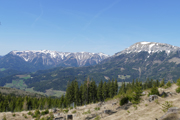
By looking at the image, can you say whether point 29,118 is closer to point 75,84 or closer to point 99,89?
point 75,84

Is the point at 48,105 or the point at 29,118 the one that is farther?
the point at 48,105

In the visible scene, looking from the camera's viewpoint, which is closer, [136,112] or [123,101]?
[136,112]

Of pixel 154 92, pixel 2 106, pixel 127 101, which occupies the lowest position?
pixel 2 106

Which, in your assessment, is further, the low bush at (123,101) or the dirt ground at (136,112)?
the low bush at (123,101)

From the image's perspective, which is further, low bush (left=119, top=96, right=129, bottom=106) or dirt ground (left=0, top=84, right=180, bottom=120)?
low bush (left=119, top=96, right=129, bottom=106)

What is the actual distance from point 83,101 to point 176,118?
9239cm

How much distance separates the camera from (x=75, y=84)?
10100 cm

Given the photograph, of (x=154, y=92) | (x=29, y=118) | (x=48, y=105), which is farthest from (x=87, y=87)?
(x=154, y=92)

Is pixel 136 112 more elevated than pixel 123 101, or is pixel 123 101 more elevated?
pixel 136 112

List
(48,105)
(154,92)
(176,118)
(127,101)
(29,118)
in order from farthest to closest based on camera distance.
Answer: (48,105)
(29,118)
(127,101)
(154,92)
(176,118)

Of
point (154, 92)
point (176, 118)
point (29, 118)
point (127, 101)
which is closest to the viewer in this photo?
point (176, 118)

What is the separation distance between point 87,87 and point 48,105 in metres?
35.9

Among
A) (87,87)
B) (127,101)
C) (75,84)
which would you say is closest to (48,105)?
(75,84)

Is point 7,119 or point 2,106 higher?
point 7,119
